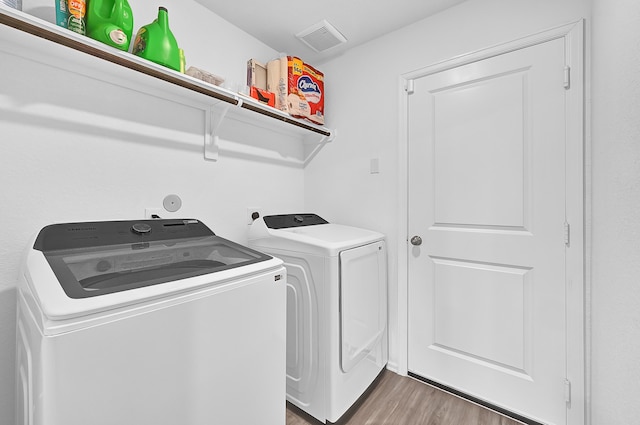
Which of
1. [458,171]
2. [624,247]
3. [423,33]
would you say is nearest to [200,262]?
[624,247]

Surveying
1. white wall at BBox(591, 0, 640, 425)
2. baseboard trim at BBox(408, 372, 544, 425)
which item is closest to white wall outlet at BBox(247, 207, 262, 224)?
baseboard trim at BBox(408, 372, 544, 425)

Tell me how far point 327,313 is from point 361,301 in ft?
0.97

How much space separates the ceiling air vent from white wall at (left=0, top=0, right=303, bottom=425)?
1.47ft

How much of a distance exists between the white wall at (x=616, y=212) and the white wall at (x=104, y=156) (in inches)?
74.5

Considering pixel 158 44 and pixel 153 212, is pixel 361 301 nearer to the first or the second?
pixel 153 212

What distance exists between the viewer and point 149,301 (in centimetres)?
78

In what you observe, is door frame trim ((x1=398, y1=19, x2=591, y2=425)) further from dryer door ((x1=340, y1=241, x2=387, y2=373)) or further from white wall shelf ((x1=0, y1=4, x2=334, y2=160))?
white wall shelf ((x1=0, y1=4, x2=334, y2=160))

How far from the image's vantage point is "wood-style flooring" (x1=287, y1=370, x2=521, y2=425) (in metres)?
1.59

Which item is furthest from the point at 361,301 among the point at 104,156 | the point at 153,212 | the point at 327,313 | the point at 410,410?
the point at 104,156

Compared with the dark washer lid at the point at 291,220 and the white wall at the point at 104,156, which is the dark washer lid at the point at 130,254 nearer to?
the white wall at the point at 104,156

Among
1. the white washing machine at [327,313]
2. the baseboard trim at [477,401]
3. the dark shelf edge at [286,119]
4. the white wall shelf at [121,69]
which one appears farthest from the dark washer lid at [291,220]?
the baseboard trim at [477,401]

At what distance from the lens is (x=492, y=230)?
1.70 metres

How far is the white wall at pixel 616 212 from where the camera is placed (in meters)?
0.75

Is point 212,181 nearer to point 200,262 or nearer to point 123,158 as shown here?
point 123,158
